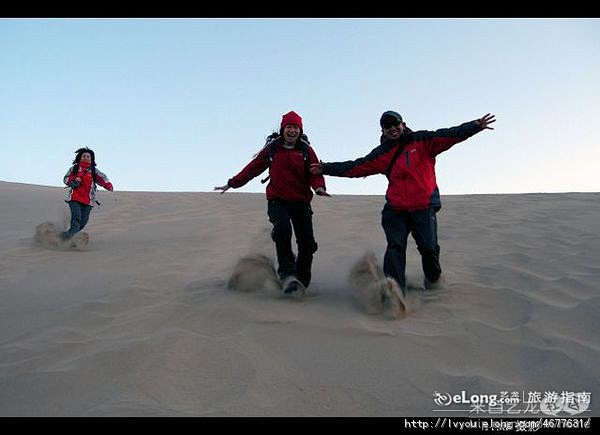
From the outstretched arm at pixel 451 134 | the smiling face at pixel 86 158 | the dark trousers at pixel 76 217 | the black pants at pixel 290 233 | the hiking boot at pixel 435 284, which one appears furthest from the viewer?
the smiling face at pixel 86 158

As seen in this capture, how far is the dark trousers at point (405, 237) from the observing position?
409 cm

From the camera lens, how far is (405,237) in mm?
4203

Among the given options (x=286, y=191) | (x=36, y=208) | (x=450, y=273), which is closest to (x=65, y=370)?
(x=286, y=191)

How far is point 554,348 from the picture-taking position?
2.97m

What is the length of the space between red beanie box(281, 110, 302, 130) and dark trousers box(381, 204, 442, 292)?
43.6 inches

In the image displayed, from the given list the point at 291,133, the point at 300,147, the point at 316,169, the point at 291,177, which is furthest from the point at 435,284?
the point at 291,133

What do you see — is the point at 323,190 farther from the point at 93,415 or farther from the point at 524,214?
the point at 524,214

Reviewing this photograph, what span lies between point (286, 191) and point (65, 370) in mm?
2395

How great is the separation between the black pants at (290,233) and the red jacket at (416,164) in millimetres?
807

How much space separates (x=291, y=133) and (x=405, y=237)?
4.50 feet

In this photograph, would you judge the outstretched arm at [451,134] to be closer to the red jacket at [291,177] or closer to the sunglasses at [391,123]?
the sunglasses at [391,123]

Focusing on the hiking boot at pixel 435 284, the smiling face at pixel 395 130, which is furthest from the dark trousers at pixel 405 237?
the smiling face at pixel 395 130

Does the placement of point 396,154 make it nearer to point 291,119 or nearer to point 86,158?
point 291,119
